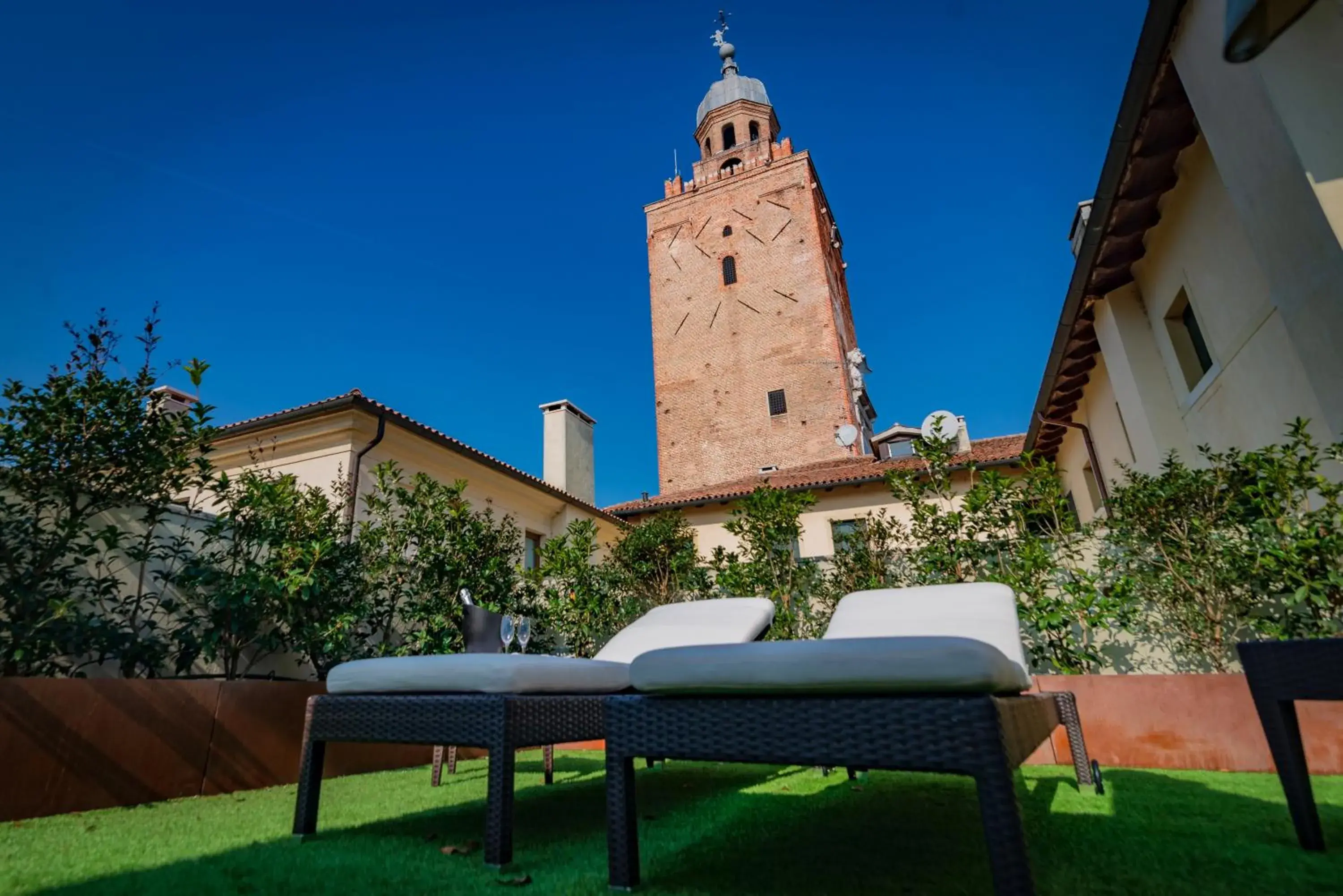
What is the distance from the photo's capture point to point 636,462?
1013 inches

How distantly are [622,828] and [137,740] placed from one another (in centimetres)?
313

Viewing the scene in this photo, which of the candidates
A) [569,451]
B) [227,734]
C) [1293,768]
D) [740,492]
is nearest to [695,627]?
[1293,768]

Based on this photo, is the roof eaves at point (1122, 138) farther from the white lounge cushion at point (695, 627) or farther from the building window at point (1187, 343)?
the white lounge cushion at point (695, 627)

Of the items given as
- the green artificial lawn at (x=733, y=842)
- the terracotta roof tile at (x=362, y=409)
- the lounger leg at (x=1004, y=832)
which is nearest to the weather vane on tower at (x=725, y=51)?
the terracotta roof tile at (x=362, y=409)

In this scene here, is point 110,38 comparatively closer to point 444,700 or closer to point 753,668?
point 444,700

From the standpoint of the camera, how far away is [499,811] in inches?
75.8

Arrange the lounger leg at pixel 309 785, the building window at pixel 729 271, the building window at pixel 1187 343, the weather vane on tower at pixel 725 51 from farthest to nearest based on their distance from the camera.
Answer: the weather vane on tower at pixel 725 51 < the building window at pixel 729 271 < the building window at pixel 1187 343 < the lounger leg at pixel 309 785

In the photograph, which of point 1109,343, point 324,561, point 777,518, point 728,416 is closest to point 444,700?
point 324,561

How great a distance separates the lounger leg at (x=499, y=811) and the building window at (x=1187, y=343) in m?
7.66

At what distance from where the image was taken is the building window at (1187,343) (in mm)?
6660

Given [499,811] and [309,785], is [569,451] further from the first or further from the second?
[499,811]

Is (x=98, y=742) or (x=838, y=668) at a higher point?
(x=838, y=668)

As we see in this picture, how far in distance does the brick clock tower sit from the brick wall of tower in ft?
0.13

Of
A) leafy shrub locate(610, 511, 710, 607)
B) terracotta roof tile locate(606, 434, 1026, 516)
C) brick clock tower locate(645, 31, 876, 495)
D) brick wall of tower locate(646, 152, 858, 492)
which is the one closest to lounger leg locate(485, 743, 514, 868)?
leafy shrub locate(610, 511, 710, 607)
